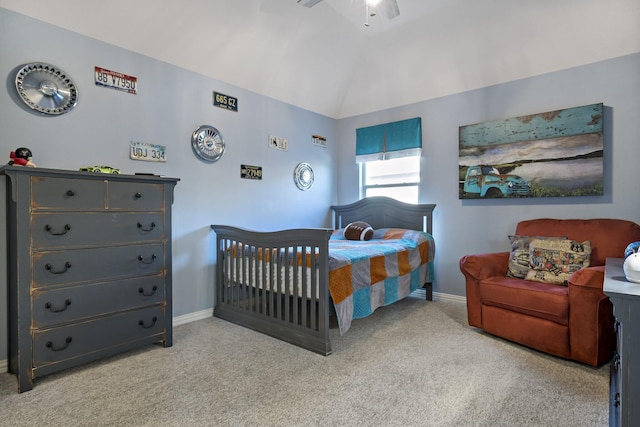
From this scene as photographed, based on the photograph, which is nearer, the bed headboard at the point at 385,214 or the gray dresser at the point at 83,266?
the gray dresser at the point at 83,266

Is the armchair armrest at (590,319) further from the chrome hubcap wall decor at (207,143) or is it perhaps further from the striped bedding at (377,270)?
the chrome hubcap wall decor at (207,143)

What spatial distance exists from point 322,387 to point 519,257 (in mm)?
2004

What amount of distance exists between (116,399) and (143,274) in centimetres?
84

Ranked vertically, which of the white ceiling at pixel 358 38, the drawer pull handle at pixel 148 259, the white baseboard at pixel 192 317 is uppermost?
the white ceiling at pixel 358 38

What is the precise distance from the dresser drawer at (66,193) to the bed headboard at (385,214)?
10.0 ft

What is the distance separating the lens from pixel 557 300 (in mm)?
2287

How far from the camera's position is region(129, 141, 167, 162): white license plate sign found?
2809 mm

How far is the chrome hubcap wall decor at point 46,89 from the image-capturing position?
229 cm

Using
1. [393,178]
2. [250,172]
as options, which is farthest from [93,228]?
[393,178]

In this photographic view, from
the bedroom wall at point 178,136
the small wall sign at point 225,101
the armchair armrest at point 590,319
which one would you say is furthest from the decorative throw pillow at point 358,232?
the armchair armrest at point 590,319

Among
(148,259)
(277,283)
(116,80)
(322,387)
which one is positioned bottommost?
(322,387)

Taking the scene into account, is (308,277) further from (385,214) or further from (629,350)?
(385,214)

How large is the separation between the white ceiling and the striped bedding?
1.79 metres

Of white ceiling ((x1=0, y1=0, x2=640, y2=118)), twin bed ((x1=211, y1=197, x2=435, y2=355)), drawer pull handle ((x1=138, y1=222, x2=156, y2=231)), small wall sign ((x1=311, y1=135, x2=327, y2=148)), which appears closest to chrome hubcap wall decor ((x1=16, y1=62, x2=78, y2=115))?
white ceiling ((x1=0, y1=0, x2=640, y2=118))
